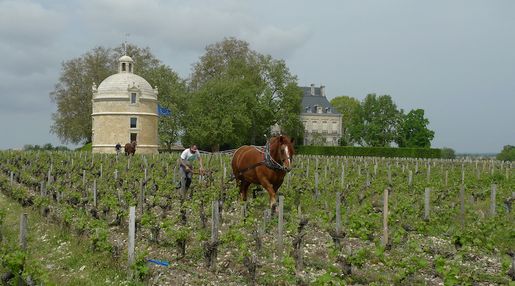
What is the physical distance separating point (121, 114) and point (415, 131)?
46.3m

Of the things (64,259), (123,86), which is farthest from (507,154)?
(64,259)

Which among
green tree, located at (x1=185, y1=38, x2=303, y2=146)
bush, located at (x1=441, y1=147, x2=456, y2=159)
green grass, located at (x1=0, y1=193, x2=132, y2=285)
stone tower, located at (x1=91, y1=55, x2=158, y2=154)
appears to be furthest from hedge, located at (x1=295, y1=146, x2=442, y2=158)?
green grass, located at (x1=0, y1=193, x2=132, y2=285)

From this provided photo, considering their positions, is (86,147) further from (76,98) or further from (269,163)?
(269,163)

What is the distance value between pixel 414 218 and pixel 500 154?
160ft

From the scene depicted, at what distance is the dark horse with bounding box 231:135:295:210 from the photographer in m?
14.2

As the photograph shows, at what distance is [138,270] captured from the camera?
8469mm

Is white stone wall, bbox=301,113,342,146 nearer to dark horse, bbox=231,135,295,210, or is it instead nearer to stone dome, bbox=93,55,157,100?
stone dome, bbox=93,55,157,100

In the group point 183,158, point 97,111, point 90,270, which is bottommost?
point 90,270

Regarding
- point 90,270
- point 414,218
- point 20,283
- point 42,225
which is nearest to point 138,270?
point 90,270

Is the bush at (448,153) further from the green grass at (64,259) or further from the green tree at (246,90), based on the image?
the green grass at (64,259)

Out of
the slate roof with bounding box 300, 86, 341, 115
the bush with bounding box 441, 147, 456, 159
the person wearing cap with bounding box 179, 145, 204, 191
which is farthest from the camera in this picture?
the slate roof with bounding box 300, 86, 341, 115

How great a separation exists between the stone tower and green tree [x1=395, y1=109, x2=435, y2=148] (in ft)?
138

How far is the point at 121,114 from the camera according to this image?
58875 mm

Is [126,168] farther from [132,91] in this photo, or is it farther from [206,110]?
[206,110]
